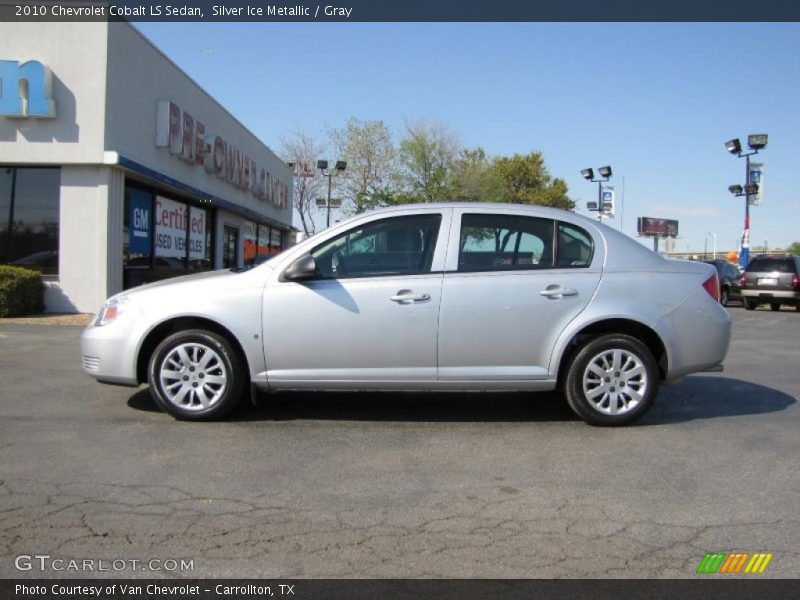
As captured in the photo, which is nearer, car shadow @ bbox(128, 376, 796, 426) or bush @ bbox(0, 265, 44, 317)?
car shadow @ bbox(128, 376, 796, 426)

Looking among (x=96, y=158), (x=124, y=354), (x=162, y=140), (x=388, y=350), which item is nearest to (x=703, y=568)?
(x=388, y=350)

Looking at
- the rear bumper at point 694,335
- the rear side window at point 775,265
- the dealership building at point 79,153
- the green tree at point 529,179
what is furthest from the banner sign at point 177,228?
the green tree at point 529,179

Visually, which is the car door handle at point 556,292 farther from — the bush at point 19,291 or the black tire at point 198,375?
the bush at point 19,291

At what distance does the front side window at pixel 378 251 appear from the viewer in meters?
5.49

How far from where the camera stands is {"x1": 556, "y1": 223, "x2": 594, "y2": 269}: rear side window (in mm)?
5590

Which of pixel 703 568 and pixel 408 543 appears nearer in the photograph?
pixel 703 568

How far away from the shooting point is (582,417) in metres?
5.51

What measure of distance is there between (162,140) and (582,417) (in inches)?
534

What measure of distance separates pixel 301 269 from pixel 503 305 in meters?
1.59

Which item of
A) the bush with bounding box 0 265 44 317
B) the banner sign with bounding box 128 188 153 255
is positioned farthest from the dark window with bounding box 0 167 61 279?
the banner sign with bounding box 128 188 153 255

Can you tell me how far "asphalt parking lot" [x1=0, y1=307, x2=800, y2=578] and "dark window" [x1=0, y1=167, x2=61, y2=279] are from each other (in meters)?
8.47

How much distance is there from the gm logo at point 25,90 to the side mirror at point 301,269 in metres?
10.4

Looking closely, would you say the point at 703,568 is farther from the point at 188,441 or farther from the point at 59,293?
the point at 59,293

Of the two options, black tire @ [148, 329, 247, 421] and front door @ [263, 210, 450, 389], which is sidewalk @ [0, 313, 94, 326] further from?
front door @ [263, 210, 450, 389]
